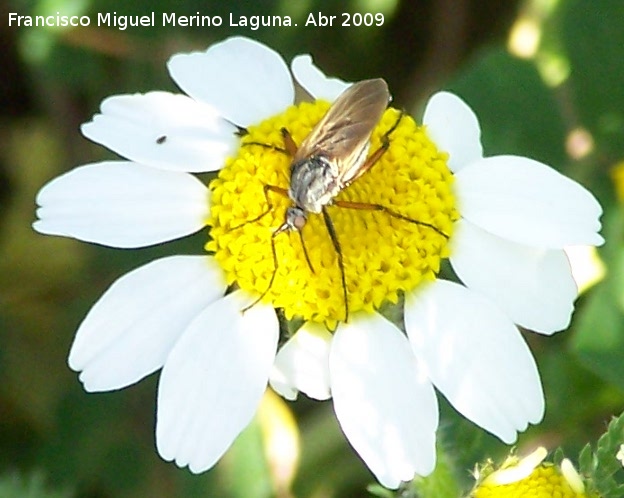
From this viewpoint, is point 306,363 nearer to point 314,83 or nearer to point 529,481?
point 529,481

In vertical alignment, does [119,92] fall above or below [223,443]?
below

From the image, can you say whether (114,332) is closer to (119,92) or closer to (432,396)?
(432,396)

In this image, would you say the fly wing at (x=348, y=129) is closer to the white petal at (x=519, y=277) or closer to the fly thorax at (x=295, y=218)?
the fly thorax at (x=295, y=218)

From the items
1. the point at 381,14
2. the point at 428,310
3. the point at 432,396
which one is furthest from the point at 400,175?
the point at 381,14

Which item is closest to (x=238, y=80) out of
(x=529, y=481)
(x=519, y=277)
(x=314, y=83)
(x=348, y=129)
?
(x=314, y=83)

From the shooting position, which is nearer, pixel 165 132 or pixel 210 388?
pixel 210 388

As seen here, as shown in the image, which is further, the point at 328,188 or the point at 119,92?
the point at 119,92

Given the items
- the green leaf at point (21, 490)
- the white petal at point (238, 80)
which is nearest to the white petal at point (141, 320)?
the white petal at point (238, 80)
